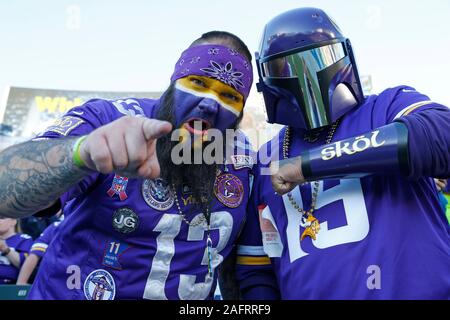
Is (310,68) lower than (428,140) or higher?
higher

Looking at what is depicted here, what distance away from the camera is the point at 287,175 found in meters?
1.87

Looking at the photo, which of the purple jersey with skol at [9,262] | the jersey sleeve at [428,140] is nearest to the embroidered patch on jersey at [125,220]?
the jersey sleeve at [428,140]

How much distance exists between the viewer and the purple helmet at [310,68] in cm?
204

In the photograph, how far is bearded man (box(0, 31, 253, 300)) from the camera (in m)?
2.06

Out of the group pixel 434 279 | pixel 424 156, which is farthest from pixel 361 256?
pixel 424 156

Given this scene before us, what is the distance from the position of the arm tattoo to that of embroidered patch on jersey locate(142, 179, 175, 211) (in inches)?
25.0

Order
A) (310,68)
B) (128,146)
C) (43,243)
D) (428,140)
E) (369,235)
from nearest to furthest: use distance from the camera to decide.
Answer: (128,146) < (428,140) < (369,235) < (310,68) < (43,243)

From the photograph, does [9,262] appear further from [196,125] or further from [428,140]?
[428,140]

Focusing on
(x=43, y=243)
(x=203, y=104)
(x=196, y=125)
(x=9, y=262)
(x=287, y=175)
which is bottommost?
(x=9, y=262)

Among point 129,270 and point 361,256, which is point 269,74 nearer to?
point 361,256

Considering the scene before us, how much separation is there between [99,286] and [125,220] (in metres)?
0.36

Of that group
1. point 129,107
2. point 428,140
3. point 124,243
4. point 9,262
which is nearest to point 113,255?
point 124,243

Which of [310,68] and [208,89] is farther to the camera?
[208,89]
